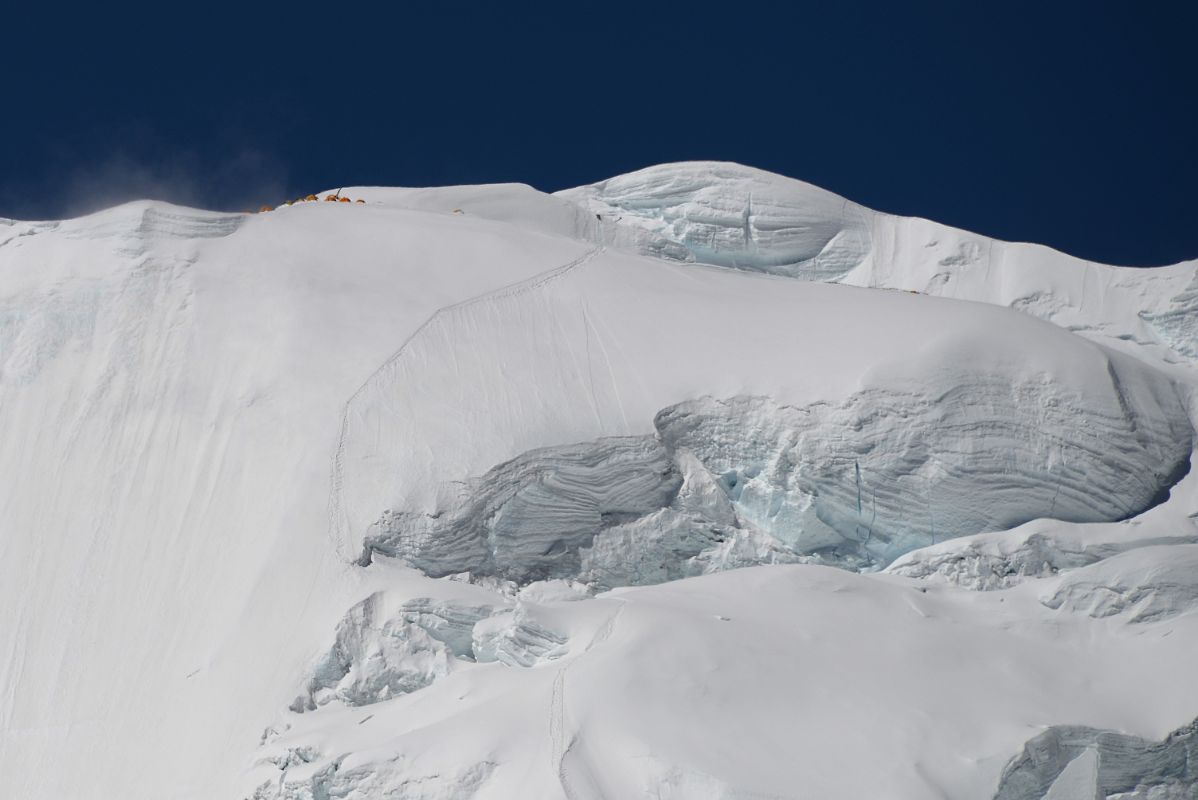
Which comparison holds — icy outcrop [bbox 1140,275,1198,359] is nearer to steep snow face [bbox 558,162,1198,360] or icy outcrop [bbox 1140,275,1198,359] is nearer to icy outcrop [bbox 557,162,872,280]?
steep snow face [bbox 558,162,1198,360]

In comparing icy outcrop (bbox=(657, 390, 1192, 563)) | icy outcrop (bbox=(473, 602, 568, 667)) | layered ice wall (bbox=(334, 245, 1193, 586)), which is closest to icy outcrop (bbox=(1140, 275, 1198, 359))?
layered ice wall (bbox=(334, 245, 1193, 586))

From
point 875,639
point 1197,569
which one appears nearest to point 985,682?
point 875,639

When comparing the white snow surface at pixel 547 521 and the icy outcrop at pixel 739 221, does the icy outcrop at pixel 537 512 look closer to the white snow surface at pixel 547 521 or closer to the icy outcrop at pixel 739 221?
the white snow surface at pixel 547 521

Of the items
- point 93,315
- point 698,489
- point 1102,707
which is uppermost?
point 93,315

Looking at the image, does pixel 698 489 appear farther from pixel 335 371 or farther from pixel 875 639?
pixel 335 371

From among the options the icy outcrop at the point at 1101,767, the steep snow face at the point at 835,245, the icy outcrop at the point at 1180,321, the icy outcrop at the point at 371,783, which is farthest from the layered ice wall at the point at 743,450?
the steep snow face at the point at 835,245
